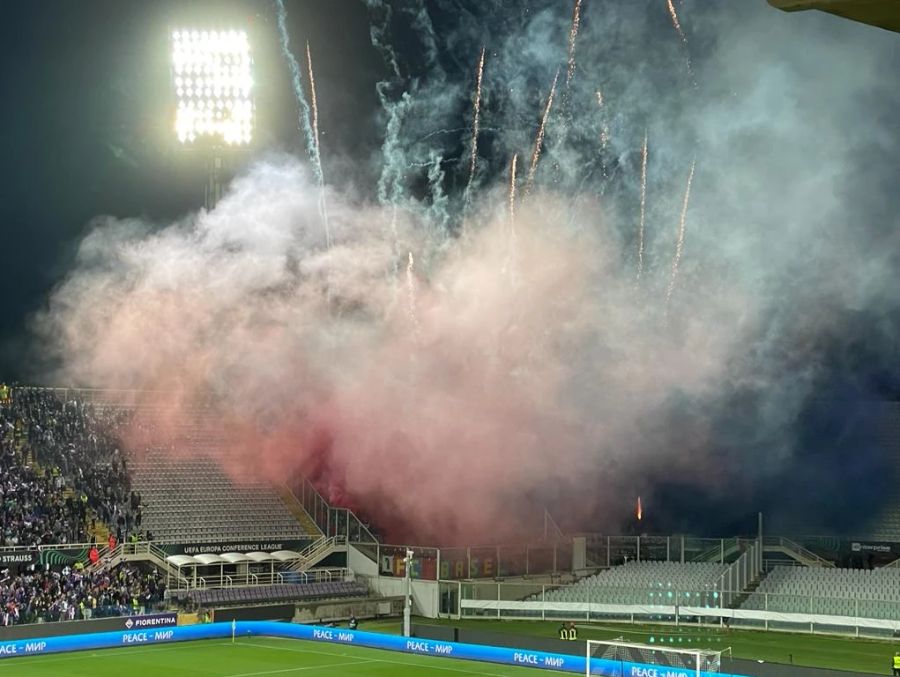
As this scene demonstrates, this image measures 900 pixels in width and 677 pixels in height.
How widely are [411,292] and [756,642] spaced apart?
1621 centimetres

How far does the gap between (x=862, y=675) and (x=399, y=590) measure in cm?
2190

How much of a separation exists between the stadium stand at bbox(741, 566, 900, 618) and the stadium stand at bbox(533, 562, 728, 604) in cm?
175

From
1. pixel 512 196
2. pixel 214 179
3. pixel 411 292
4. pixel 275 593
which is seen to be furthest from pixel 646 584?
pixel 214 179

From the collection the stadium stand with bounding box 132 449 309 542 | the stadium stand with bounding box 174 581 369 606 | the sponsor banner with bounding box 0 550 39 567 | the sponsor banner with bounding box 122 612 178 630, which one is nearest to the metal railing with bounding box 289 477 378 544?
the stadium stand with bounding box 132 449 309 542

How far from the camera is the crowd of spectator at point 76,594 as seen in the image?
120ft

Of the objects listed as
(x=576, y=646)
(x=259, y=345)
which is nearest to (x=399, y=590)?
(x=259, y=345)

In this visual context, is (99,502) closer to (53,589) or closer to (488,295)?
(53,589)

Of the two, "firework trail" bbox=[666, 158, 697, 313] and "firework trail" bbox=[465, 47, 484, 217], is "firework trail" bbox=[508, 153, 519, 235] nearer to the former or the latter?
→ "firework trail" bbox=[465, 47, 484, 217]

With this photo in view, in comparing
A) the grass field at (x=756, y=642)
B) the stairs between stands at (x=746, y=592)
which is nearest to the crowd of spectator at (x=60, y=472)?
the grass field at (x=756, y=642)

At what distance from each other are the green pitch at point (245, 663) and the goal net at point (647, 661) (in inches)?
81.5

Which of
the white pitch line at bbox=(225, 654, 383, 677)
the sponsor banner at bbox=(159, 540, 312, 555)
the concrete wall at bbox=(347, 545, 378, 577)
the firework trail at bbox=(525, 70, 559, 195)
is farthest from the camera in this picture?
the concrete wall at bbox=(347, 545, 378, 577)

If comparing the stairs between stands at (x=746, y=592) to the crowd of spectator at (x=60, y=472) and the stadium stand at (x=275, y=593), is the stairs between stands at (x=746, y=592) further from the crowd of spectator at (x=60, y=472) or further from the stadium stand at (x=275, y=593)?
the crowd of spectator at (x=60, y=472)

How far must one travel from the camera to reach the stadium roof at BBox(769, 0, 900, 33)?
3.01 metres

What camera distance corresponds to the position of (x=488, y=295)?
41.6 meters
